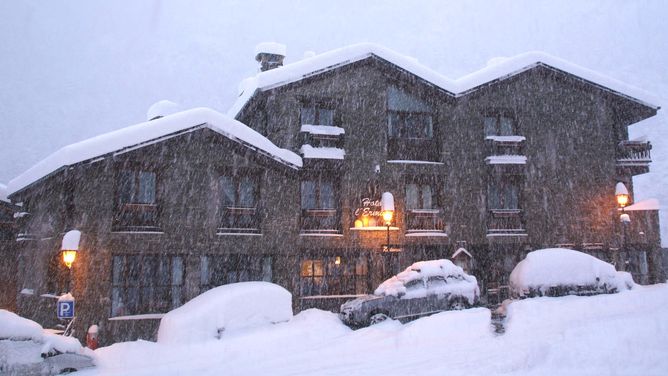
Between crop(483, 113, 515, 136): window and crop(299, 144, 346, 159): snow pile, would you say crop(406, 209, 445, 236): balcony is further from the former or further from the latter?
crop(483, 113, 515, 136): window

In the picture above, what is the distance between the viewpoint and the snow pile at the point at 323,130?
21.4 metres

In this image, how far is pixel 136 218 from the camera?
17969 millimetres

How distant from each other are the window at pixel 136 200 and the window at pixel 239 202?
2481 mm

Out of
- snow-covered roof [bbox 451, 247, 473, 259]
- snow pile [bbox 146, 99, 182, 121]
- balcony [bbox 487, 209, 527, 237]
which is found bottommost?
snow-covered roof [bbox 451, 247, 473, 259]

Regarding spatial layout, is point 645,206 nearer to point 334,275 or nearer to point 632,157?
point 632,157

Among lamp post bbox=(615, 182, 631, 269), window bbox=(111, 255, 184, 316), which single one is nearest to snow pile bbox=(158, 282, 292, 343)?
window bbox=(111, 255, 184, 316)

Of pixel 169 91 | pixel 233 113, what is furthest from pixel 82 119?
pixel 233 113

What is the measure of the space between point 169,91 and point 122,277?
87004mm

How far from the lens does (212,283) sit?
18.9 metres

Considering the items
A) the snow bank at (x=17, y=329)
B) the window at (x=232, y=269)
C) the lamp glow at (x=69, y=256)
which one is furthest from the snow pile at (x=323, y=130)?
the snow bank at (x=17, y=329)

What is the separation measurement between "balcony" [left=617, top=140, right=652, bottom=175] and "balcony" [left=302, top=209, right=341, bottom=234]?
45.6ft

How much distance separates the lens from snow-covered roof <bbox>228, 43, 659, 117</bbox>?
2159 cm

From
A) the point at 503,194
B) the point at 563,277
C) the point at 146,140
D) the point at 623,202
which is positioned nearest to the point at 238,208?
the point at 146,140

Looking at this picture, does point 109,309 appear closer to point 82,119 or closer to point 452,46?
point 82,119
